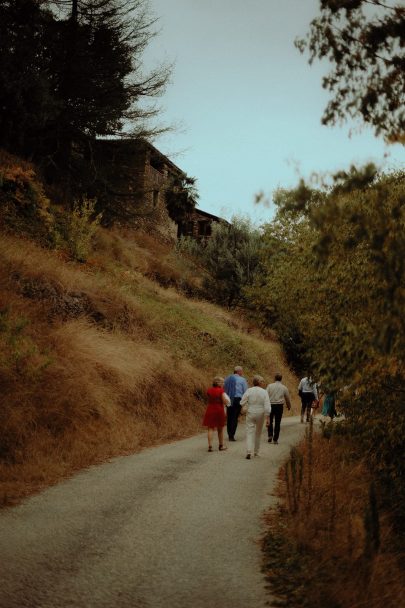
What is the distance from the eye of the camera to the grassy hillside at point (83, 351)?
33.3ft

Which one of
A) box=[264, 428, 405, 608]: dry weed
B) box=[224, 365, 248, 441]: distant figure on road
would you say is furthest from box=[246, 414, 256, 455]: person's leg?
box=[264, 428, 405, 608]: dry weed

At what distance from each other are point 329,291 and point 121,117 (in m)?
17.1

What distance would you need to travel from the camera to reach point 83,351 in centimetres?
1345

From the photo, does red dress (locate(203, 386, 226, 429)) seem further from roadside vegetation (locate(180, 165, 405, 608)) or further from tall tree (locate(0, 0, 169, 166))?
tall tree (locate(0, 0, 169, 166))

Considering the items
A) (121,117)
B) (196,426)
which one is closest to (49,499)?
(196,426)

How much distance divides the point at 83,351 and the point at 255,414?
449 centimetres

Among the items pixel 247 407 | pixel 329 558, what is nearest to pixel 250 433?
pixel 247 407

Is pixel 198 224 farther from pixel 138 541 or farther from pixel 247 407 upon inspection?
pixel 138 541

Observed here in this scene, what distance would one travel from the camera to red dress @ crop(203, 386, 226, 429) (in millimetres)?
12727

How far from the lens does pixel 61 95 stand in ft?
74.6

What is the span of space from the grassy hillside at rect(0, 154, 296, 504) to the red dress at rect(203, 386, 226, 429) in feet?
5.00

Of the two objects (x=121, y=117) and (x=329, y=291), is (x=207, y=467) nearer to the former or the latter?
(x=329, y=291)

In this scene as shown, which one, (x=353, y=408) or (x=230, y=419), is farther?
(x=230, y=419)

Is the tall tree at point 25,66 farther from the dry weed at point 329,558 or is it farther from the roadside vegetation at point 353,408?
the dry weed at point 329,558
